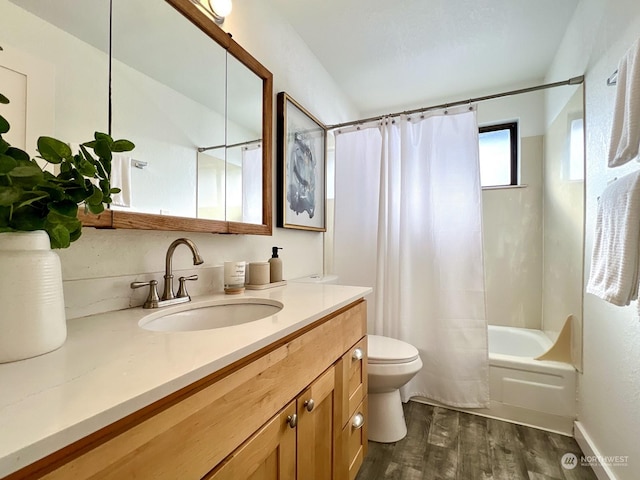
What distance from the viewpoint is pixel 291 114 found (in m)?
1.77

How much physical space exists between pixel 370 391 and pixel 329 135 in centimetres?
182

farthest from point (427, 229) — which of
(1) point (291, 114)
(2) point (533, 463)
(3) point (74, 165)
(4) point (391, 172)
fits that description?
(3) point (74, 165)

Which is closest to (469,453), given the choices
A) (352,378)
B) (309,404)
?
(352,378)

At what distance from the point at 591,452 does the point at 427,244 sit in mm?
1251

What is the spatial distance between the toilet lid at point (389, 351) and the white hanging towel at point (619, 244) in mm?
862

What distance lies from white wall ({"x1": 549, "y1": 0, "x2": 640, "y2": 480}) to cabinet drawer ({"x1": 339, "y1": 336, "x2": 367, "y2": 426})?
986 mm

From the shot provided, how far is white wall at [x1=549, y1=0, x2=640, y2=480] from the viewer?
1.11m

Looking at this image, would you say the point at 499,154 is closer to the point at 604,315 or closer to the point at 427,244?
the point at 427,244

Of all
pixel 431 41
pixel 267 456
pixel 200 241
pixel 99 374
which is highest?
pixel 431 41

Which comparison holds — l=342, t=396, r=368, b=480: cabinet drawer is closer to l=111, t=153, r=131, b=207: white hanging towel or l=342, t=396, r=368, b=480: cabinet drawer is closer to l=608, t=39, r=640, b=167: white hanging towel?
l=111, t=153, r=131, b=207: white hanging towel

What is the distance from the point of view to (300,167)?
188 cm

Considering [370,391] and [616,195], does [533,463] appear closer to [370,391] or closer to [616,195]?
[370,391]

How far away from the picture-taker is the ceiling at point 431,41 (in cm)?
166

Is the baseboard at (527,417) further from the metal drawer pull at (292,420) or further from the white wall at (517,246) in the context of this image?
the metal drawer pull at (292,420)
